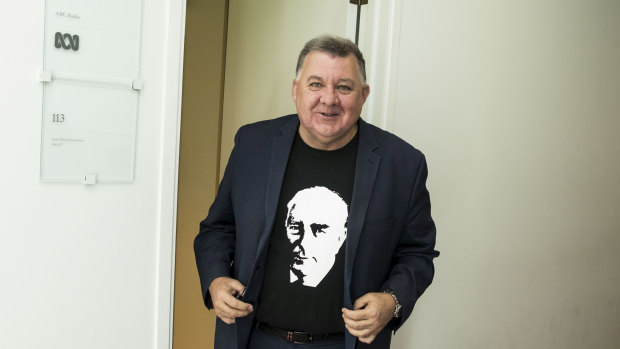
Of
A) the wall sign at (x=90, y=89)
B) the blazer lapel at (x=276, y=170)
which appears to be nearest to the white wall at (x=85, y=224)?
the wall sign at (x=90, y=89)

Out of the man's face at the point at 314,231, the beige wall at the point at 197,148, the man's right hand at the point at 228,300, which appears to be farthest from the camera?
the beige wall at the point at 197,148

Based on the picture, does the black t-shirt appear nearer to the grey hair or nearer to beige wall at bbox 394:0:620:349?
the grey hair

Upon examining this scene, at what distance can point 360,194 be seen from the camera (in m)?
1.61

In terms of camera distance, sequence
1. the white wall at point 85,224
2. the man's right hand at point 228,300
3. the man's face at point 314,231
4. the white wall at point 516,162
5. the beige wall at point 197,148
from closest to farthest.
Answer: the white wall at point 85,224 → the man's right hand at point 228,300 → the man's face at point 314,231 → the white wall at point 516,162 → the beige wall at point 197,148

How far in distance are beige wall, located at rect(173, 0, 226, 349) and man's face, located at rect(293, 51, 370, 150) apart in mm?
1566

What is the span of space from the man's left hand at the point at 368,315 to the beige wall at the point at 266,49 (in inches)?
47.4

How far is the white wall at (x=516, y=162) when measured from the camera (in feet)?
7.84

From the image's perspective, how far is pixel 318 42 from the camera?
5.24ft

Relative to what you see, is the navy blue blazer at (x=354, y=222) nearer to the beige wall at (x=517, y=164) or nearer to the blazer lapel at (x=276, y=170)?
the blazer lapel at (x=276, y=170)

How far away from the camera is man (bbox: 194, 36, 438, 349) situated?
1570 millimetres

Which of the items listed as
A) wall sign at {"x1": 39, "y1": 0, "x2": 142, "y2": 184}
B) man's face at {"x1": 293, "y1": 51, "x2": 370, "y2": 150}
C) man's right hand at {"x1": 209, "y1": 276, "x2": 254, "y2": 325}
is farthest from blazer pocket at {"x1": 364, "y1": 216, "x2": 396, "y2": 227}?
wall sign at {"x1": 39, "y1": 0, "x2": 142, "y2": 184}

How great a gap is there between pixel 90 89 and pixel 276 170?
583mm

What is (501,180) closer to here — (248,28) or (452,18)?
(452,18)

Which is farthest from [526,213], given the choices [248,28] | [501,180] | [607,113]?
[248,28]
